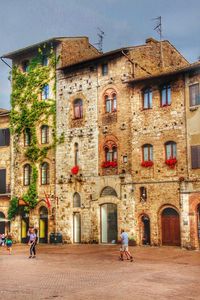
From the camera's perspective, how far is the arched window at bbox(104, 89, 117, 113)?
34.2 metres

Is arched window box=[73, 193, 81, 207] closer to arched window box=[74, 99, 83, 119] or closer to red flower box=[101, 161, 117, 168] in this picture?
red flower box=[101, 161, 117, 168]

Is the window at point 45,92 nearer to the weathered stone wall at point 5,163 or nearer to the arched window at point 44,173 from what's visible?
the weathered stone wall at point 5,163

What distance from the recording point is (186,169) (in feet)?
98.4

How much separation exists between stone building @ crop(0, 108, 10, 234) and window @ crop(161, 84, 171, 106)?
50.1ft

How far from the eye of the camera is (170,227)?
100ft

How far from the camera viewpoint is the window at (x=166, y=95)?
31500mm

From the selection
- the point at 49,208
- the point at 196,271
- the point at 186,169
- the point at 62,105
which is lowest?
the point at 196,271

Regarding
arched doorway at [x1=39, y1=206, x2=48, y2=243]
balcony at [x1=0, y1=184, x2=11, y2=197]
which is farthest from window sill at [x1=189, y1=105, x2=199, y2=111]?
balcony at [x1=0, y1=184, x2=11, y2=197]

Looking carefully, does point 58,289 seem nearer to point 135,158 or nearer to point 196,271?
point 196,271

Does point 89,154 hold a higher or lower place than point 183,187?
higher

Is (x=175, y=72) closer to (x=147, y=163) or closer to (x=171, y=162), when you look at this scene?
(x=171, y=162)

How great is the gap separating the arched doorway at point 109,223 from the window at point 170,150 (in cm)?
553

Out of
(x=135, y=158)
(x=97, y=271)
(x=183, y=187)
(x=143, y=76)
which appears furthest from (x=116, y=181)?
(x=97, y=271)

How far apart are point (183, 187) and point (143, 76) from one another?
27.8ft
